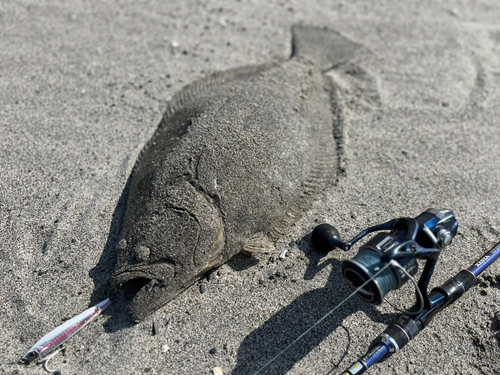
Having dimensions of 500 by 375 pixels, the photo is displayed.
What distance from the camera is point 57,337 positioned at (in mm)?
2842

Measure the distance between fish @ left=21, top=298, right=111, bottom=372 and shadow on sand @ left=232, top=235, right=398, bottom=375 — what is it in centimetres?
109

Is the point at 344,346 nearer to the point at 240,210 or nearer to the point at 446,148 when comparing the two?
the point at 240,210

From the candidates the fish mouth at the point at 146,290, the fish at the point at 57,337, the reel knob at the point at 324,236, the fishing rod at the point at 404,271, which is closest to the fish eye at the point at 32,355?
the fish at the point at 57,337

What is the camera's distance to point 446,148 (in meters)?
4.31

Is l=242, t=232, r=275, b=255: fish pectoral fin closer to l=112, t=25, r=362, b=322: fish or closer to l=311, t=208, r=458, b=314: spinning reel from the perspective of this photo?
l=112, t=25, r=362, b=322: fish

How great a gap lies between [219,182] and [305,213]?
882 mm

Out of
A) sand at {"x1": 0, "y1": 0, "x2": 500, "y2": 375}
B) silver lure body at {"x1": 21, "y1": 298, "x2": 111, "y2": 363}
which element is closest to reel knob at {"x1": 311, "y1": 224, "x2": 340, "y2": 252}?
sand at {"x1": 0, "y1": 0, "x2": 500, "y2": 375}

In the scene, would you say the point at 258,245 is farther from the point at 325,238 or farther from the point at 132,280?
the point at 132,280

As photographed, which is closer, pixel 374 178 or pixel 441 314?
pixel 441 314

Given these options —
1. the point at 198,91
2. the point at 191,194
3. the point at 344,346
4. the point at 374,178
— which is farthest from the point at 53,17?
the point at 344,346

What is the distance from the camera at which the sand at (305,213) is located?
9.71 ft

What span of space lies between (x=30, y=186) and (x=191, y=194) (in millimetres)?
1568

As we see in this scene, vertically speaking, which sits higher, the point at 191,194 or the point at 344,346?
the point at 191,194

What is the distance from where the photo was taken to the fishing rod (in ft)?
8.28
